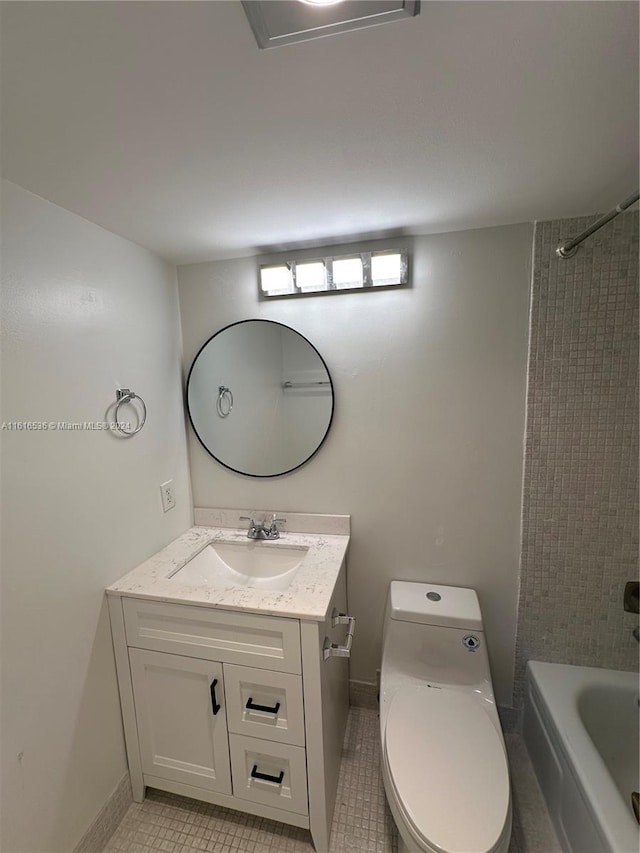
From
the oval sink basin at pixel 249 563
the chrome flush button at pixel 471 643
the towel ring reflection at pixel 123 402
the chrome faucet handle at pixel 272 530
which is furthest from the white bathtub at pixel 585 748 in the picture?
the towel ring reflection at pixel 123 402

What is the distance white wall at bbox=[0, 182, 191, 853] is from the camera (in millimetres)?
971

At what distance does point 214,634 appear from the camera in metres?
1.21

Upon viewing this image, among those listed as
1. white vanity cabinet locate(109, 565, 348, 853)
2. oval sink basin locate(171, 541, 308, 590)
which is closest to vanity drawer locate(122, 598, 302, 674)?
white vanity cabinet locate(109, 565, 348, 853)

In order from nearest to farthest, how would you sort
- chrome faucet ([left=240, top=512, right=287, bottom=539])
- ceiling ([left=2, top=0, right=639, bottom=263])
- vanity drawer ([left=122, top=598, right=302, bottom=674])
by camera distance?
ceiling ([left=2, top=0, right=639, bottom=263]), vanity drawer ([left=122, top=598, right=302, bottom=674]), chrome faucet ([left=240, top=512, right=287, bottom=539])

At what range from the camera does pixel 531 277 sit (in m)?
1.39

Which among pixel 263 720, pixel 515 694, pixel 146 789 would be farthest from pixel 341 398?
pixel 146 789

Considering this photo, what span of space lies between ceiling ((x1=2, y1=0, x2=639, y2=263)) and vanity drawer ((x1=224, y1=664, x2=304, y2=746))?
1527 millimetres

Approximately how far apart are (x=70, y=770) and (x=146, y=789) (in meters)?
0.47

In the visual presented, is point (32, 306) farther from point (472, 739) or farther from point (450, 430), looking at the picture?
point (472, 739)

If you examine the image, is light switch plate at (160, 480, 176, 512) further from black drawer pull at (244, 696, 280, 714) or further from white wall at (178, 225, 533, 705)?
black drawer pull at (244, 696, 280, 714)

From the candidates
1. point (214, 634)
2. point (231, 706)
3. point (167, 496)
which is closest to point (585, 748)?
point (231, 706)

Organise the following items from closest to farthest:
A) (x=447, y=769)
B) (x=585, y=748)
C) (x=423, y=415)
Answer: (x=447, y=769) → (x=585, y=748) → (x=423, y=415)

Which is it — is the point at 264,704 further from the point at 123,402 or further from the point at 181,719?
the point at 123,402

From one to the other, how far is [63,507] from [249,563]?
80 cm
